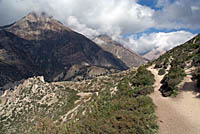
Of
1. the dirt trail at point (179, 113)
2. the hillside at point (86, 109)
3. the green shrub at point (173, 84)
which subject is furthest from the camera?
the green shrub at point (173, 84)

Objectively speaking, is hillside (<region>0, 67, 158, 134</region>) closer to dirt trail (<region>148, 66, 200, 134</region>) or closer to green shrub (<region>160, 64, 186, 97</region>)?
dirt trail (<region>148, 66, 200, 134</region>)

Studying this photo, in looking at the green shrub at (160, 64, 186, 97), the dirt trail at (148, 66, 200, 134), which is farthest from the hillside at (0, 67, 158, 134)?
the green shrub at (160, 64, 186, 97)

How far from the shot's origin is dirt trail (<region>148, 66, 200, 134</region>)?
1642cm

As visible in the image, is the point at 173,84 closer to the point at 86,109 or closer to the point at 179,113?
the point at 179,113

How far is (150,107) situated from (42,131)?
15.6 meters

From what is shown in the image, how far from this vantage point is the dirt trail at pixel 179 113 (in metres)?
16.4

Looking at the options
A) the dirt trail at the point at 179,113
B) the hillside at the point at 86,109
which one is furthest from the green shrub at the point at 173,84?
the hillside at the point at 86,109

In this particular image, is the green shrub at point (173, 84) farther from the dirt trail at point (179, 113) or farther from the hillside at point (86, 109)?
the hillside at point (86, 109)

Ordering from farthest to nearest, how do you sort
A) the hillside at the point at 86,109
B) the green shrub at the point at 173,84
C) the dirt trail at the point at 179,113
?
1. the green shrub at the point at 173,84
2. the hillside at the point at 86,109
3. the dirt trail at the point at 179,113

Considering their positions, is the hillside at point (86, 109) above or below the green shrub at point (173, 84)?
below

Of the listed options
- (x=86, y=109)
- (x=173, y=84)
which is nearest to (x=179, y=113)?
(x=173, y=84)

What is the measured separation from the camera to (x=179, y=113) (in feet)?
63.0

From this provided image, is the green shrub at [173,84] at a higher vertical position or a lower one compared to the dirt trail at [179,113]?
higher

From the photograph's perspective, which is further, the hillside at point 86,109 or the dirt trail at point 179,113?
the hillside at point 86,109
